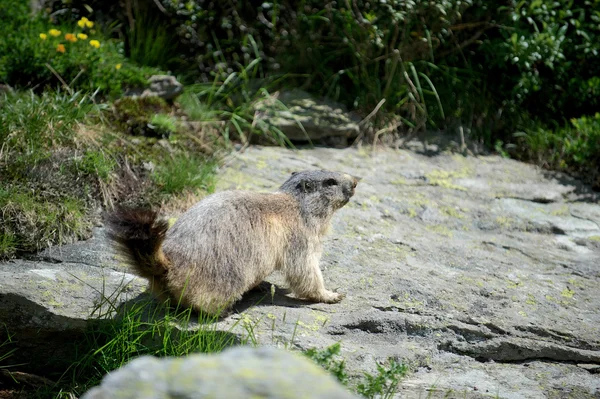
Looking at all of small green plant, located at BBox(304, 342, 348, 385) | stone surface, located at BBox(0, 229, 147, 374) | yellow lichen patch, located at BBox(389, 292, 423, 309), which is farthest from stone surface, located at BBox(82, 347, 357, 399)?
yellow lichen patch, located at BBox(389, 292, 423, 309)

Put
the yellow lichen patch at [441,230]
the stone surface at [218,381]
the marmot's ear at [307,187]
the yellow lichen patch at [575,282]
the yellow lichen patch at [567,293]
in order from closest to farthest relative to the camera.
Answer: the stone surface at [218,381], the marmot's ear at [307,187], the yellow lichen patch at [567,293], the yellow lichen patch at [575,282], the yellow lichen patch at [441,230]

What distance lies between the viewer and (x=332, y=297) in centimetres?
534

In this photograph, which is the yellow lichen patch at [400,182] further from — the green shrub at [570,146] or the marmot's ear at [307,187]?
the marmot's ear at [307,187]

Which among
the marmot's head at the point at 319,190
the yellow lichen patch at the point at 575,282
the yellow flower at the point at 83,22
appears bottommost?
the yellow lichen patch at the point at 575,282

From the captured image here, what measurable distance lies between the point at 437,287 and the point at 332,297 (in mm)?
959

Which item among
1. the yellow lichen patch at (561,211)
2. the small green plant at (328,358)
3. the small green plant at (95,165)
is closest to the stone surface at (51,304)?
the small green plant at (95,165)

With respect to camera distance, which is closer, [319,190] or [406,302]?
[406,302]

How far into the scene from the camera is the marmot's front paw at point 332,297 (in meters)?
5.32

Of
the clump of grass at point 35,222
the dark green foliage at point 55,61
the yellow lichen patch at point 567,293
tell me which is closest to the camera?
the clump of grass at point 35,222

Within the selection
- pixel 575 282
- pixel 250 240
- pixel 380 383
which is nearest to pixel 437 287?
pixel 575 282

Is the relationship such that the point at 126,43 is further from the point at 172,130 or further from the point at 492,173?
the point at 492,173

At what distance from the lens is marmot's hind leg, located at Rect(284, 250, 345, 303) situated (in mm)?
5250

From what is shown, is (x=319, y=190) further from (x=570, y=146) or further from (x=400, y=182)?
(x=570, y=146)

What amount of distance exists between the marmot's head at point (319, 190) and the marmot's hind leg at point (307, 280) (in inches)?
18.6
